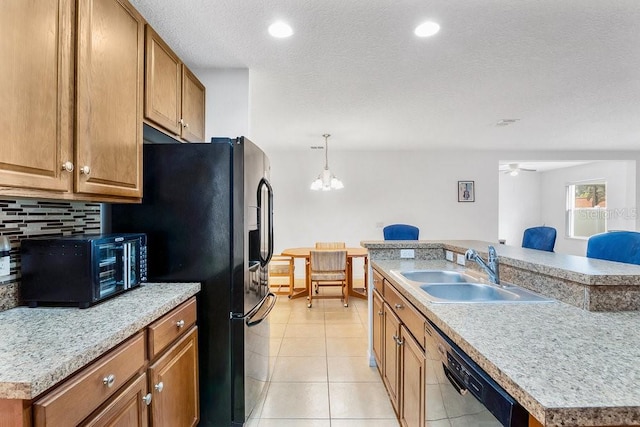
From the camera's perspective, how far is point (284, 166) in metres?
5.71

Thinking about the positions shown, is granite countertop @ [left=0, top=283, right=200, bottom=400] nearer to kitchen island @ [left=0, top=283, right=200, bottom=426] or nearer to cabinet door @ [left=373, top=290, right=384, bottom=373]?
kitchen island @ [left=0, top=283, right=200, bottom=426]

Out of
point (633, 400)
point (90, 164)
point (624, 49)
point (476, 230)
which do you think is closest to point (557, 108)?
point (624, 49)

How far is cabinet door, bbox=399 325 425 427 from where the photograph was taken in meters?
1.39

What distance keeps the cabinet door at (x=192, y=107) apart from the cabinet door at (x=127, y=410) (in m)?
1.46

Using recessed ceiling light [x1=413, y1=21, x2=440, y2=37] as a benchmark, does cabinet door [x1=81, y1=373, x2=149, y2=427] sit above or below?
below

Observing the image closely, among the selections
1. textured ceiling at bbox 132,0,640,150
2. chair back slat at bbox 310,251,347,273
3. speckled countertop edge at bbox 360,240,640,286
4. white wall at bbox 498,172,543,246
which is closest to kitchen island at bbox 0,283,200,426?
textured ceiling at bbox 132,0,640,150

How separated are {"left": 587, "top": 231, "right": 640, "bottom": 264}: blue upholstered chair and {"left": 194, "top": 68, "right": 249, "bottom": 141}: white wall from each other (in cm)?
287

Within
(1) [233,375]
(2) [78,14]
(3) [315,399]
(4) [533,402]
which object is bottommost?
(3) [315,399]

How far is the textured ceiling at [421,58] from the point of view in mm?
1738

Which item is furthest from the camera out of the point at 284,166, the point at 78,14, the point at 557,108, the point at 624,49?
the point at 284,166

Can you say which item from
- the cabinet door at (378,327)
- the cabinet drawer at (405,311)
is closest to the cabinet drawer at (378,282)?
the cabinet door at (378,327)

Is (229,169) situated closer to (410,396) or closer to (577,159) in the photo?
(410,396)

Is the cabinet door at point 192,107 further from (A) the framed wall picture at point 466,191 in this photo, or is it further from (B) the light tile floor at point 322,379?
(A) the framed wall picture at point 466,191

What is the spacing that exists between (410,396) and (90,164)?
1.76m
